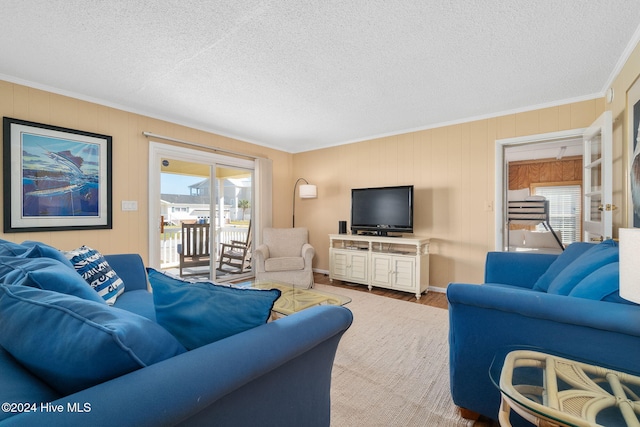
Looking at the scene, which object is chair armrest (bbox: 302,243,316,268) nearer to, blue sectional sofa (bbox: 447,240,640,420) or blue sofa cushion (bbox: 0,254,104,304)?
blue sectional sofa (bbox: 447,240,640,420)

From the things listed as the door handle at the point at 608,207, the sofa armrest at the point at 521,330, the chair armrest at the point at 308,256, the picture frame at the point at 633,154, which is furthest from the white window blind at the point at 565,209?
the sofa armrest at the point at 521,330

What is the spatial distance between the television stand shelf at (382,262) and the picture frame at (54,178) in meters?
3.00

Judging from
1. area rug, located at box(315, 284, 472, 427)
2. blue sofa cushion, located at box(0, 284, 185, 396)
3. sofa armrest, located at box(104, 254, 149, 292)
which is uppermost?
blue sofa cushion, located at box(0, 284, 185, 396)

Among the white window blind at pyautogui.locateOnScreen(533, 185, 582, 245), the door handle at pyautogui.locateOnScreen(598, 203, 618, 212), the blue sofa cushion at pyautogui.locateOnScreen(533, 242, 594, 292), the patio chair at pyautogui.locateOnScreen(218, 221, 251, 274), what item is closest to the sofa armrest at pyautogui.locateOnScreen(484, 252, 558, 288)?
the blue sofa cushion at pyautogui.locateOnScreen(533, 242, 594, 292)

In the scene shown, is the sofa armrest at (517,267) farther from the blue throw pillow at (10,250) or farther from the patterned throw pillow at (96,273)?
the blue throw pillow at (10,250)

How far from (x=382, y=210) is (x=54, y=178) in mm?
3826

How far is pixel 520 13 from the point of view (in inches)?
72.3

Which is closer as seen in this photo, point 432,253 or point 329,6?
point 329,6

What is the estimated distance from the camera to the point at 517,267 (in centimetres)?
246

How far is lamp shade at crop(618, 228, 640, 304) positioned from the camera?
1.00 meters

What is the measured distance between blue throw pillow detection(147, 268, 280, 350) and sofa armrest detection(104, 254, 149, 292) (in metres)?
1.75

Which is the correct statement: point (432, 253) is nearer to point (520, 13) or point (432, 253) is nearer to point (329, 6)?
point (520, 13)

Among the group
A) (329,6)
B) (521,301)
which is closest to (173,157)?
(329,6)

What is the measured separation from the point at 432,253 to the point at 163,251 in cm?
366
